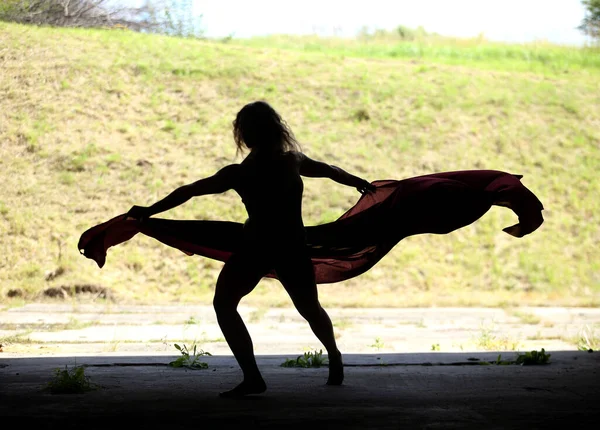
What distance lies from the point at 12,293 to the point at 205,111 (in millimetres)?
7545

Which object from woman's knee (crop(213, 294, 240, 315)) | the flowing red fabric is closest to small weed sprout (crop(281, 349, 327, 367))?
the flowing red fabric

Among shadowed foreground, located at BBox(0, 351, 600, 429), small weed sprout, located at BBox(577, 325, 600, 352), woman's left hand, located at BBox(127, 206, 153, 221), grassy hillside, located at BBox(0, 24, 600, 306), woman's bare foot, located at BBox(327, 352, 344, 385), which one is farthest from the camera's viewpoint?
grassy hillside, located at BBox(0, 24, 600, 306)

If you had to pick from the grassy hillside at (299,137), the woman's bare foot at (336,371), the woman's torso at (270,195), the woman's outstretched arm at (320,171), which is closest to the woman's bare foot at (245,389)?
the woman's bare foot at (336,371)

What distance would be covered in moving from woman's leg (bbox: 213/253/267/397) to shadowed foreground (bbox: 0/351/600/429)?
109 mm

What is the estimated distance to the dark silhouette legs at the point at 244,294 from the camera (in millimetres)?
5016

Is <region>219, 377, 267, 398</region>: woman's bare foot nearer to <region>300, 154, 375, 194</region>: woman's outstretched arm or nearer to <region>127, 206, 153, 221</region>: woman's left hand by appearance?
<region>127, 206, 153, 221</region>: woman's left hand

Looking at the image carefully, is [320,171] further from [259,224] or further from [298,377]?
[298,377]

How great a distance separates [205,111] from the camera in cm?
2017

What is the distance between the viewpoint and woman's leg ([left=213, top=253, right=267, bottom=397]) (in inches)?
197

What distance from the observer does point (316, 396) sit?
16.8 feet

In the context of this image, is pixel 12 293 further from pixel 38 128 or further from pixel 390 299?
pixel 390 299

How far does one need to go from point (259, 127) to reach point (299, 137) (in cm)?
1468

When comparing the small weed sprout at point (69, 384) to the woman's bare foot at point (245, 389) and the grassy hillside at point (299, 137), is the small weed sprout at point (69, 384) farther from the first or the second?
the grassy hillside at point (299, 137)

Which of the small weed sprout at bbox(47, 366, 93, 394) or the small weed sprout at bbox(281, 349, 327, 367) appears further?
the small weed sprout at bbox(281, 349, 327, 367)
